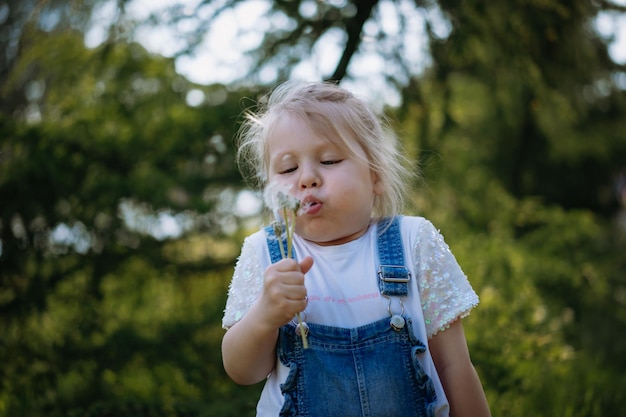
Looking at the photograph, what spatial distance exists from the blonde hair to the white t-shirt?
0.54 ft

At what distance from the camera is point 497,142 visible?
5.99 m

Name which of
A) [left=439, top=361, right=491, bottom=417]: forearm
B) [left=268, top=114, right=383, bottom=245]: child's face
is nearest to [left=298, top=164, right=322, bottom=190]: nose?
[left=268, top=114, right=383, bottom=245]: child's face

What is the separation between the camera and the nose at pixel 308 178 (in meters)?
1.62

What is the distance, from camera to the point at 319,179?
1.64m

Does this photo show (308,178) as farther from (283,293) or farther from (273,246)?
(283,293)

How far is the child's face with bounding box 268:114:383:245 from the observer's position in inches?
64.6

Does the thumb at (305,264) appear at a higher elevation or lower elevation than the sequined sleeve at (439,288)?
higher

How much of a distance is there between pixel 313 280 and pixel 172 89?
2.45 meters

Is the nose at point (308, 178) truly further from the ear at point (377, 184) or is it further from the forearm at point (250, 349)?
the forearm at point (250, 349)

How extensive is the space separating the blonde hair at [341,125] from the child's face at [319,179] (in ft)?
0.10

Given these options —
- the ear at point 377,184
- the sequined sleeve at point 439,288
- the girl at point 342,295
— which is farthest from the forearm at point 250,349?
the ear at point 377,184

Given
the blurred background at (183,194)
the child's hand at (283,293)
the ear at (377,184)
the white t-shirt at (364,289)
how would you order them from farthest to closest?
the blurred background at (183,194) < the ear at (377,184) < the white t-shirt at (364,289) < the child's hand at (283,293)

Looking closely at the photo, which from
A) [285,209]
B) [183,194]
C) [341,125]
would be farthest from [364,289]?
[183,194]

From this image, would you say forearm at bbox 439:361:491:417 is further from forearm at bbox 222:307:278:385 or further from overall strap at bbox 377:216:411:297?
forearm at bbox 222:307:278:385
